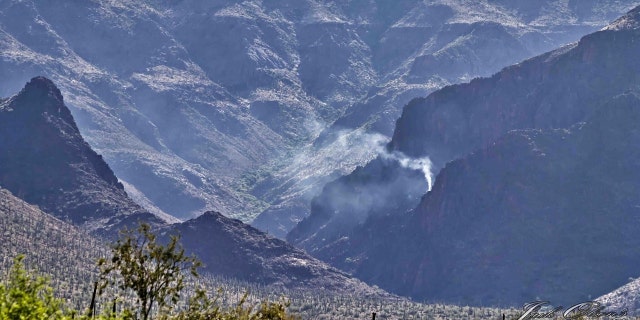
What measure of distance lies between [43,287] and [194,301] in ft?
44.0

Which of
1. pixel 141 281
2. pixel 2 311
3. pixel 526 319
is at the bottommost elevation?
pixel 2 311

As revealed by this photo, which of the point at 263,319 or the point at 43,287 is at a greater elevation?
the point at 263,319

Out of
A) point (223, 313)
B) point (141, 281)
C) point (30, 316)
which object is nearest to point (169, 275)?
point (141, 281)

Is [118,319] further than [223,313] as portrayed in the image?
No

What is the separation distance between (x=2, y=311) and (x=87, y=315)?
8766 millimetres

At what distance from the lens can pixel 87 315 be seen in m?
85.8

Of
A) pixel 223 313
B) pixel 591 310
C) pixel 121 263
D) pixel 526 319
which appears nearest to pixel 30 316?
pixel 121 263

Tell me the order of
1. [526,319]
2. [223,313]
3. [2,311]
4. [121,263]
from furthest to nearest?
[526,319] < [223,313] < [121,263] < [2,311]

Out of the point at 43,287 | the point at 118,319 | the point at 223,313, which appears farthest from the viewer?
the point at 223,313

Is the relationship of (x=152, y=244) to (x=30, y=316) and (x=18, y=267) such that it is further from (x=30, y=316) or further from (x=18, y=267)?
(x=30, y=316)

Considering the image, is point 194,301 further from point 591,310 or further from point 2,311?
point 591,310

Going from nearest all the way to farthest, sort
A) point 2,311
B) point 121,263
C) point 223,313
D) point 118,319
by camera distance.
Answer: point 2,311
point 118,319
point 121,263
point 223,313

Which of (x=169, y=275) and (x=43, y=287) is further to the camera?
(x=169, y=275)

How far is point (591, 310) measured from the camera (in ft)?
416
